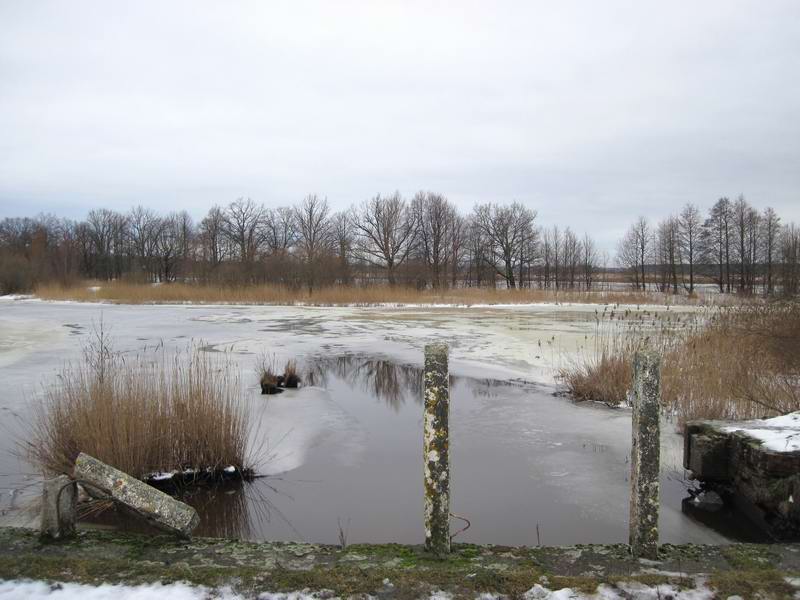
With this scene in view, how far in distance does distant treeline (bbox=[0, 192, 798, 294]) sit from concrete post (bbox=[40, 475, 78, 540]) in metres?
34.6

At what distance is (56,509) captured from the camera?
11.0 feet

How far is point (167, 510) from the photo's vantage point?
3.44 meters

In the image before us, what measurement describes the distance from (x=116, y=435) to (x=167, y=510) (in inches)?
84.3

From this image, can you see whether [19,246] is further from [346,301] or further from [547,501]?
[547,501]

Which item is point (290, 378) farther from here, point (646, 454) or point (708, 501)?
point (646, 454)

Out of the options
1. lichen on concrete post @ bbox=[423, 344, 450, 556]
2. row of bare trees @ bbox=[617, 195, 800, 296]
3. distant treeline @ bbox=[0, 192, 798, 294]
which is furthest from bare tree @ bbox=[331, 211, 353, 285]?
lichen on concrete post @ bbox=[423, 344, 450, 556]

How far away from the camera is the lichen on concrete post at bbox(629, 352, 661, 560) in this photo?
3.05 m

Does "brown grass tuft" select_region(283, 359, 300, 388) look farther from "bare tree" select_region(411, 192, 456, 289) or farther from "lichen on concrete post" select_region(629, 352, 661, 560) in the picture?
"bare tree" select_region(411, 192, 456, 289)

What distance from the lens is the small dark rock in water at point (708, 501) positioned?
5.05m

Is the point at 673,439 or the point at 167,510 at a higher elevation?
the point at 167,510

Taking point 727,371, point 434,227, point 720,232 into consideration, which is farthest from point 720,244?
point 727,371

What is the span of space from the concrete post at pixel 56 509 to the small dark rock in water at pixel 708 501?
16.6 feet

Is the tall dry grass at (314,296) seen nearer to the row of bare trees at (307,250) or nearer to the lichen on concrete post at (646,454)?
the row of bare trees at (307,250)

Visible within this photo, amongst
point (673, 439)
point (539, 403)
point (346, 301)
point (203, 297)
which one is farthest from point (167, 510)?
point (203, 297)
